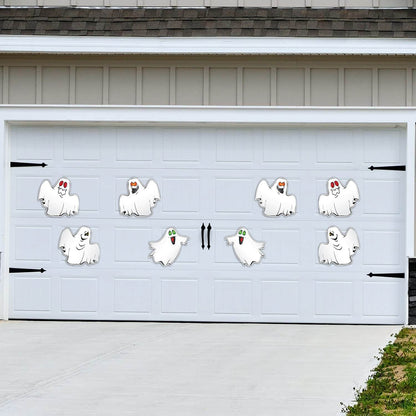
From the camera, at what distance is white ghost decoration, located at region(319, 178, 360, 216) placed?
14461mm

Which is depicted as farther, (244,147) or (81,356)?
(244,147)

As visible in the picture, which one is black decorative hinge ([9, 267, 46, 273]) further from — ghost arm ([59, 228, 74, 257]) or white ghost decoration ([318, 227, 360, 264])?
white ghost decoration ([318, 227, 360, 264])

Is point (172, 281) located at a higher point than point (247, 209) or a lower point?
lower

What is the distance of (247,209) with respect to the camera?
14547 mm

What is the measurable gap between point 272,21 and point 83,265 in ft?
12.5

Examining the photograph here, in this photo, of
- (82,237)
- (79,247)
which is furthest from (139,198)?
(79,247)

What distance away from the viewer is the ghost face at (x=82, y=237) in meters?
14.7

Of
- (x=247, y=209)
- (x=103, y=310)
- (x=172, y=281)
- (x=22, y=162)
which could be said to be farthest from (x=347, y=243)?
(x=22, y=162)

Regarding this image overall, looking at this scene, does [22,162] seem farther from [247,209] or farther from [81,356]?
[81,356]

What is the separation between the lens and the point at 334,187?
1447cm

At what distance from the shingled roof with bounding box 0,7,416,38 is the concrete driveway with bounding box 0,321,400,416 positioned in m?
3.56

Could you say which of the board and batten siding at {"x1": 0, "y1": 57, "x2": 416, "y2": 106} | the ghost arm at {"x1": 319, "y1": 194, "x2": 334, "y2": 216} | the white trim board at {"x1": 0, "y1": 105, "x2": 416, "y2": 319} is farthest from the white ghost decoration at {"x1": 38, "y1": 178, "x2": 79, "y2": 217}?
the ghost arm at {"x1": 319, "y1": 194, "x2": 334, "y2": 216}

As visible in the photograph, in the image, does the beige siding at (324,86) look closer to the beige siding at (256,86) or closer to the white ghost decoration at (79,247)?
the beige siding at (256,86)

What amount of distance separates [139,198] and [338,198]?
247cm
